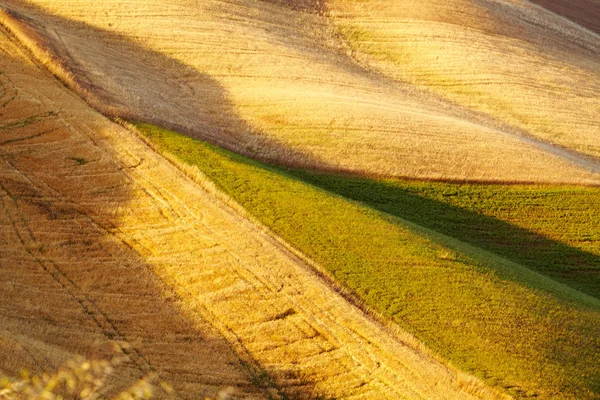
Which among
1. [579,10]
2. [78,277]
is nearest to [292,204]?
[78,277]

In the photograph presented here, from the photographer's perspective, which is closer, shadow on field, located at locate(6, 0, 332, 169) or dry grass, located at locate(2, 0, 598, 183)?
shadow on field, located at locate(6, 0, 332, 169)

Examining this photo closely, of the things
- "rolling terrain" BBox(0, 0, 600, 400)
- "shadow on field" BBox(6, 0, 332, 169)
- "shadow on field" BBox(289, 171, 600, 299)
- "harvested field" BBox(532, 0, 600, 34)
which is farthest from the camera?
"harvested field" BBox(532, 0, 600, 34)

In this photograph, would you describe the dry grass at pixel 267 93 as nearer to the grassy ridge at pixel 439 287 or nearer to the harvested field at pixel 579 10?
the grassy ridge at pixel 439 287

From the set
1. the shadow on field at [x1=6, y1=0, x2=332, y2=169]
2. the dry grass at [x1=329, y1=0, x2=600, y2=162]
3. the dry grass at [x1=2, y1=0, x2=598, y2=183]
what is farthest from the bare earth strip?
the dry grass at [x1=329, y1=0, x2=600, y2=162]

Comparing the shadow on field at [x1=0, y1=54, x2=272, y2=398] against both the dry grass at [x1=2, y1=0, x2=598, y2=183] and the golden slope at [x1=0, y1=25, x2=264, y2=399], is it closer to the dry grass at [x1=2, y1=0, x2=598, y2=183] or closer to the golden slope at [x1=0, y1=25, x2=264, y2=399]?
the golden slope at [x1=0, y1=25, x2=264, y2=399]

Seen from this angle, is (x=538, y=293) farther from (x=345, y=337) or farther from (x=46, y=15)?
(x=46, y=15)

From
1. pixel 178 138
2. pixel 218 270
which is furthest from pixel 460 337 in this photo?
pixel 178 138
